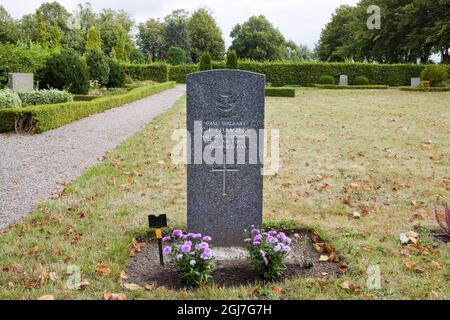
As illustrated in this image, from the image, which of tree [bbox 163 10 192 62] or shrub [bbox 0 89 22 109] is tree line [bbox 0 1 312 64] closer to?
tree [bbox 163 10 192 62]

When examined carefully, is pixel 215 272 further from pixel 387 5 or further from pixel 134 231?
pixel 387 5

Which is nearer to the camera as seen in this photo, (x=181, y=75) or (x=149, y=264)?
(x=149, y=264)

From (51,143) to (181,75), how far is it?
113 feet

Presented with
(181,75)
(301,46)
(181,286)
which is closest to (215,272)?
(181,286)

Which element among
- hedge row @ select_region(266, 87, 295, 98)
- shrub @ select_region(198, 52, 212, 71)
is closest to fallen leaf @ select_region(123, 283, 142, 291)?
hedge row @ select_region(266, 87, 295, 98)

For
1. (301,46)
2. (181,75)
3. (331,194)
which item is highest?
(301,46)

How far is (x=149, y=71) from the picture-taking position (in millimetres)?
40719

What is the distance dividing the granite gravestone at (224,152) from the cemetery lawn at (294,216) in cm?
66

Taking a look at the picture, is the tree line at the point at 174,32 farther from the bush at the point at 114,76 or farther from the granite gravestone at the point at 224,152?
the granite gravestone at the point at 224,152

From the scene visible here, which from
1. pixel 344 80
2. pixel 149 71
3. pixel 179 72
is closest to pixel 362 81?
pixel 344 80

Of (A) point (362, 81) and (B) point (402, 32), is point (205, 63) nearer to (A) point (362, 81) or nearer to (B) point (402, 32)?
(A) point (362, 81)

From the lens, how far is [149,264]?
4.25 meters

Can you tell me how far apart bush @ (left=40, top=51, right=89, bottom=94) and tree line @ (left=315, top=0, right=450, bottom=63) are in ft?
99.1

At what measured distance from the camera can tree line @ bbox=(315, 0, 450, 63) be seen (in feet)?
135
